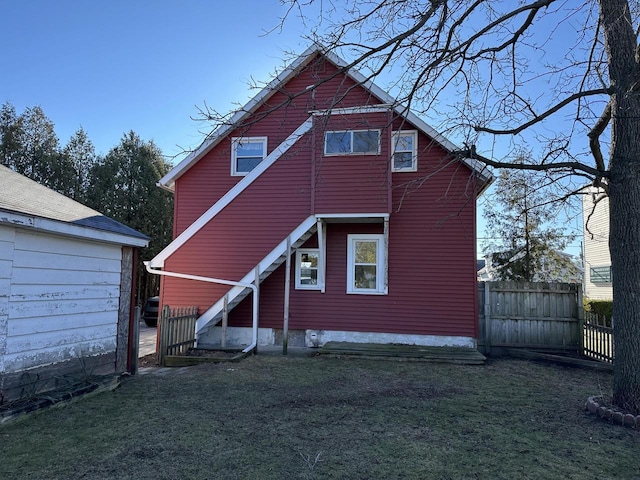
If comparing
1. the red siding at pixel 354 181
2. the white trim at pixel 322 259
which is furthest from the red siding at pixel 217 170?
the white trim at pixel 322 259

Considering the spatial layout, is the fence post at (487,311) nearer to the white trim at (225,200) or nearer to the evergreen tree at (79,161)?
the white trim at (225,200)

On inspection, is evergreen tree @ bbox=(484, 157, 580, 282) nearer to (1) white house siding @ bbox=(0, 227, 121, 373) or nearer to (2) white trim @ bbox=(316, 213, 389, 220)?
(2) white trim @ bbox=(316, 213, 389, 220)

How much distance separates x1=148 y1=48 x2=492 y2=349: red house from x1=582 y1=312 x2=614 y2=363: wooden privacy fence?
246 cm

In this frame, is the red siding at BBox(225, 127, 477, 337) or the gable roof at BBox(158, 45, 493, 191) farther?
the red siding at BBox(225, 127, 477, 337)

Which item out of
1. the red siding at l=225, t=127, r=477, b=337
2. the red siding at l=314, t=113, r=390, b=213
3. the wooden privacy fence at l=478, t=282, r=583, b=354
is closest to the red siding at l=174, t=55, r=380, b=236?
the red siding at l=314, t=113, r=390, b=213

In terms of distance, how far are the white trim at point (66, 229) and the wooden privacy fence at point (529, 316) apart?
827 cm

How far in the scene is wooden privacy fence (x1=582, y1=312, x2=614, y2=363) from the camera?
8.59 m

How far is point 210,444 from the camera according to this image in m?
4.15

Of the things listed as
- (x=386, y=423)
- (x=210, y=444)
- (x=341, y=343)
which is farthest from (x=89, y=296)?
(x=341, y=343)

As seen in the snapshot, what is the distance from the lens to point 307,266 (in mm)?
11016

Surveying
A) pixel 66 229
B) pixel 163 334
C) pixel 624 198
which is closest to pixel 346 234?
pixel 163 334

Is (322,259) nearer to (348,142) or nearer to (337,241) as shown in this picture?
(337,241)

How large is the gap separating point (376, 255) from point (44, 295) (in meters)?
7.22

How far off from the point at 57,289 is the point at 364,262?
6836mm
